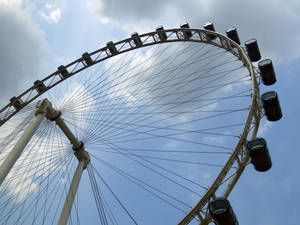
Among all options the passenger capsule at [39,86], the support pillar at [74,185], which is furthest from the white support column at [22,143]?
the passenger capsule at [39,86]

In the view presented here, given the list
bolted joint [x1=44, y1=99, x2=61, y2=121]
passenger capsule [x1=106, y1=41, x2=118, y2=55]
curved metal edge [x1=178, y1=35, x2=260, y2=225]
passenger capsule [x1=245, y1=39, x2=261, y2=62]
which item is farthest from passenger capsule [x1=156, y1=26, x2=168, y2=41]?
curved metal edge [x1=178, y1=35, x2=260, y2=225]

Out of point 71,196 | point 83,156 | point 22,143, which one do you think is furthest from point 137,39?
point 71,196

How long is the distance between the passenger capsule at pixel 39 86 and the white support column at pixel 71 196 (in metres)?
9.67

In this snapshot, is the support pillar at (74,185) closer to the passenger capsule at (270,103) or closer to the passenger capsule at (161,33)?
the passenger capsule at (270,103)

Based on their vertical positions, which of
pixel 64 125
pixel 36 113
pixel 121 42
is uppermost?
pixel 121 42

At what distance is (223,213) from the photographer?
815cm

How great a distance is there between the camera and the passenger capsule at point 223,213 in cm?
815

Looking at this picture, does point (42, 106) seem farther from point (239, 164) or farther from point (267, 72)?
point (267, 72)

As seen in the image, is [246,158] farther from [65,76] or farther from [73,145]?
[65,76]

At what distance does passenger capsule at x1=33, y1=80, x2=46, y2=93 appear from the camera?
21.9 metres

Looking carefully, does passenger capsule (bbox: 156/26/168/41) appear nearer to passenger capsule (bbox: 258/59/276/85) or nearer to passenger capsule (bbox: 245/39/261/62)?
passenger capsule (bbox: 245/39/261/62)

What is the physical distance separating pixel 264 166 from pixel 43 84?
17511 mm

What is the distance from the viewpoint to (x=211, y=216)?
8.43 metres

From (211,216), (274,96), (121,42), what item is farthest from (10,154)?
(121,42)
